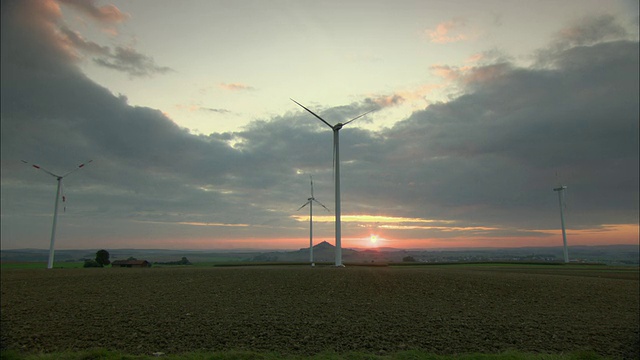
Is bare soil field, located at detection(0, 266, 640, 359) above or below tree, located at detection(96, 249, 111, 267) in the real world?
below

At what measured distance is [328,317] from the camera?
29.2 metres

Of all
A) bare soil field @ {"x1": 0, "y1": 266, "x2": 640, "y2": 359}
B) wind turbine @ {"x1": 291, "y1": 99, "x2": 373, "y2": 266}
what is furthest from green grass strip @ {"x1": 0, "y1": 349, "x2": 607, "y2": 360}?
wind turbine @ {"x1": 291, "y1": 99, "x2": 373, "y2": 266}

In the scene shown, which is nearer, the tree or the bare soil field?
the bare soil field

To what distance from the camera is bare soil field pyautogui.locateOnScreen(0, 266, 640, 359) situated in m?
23.5

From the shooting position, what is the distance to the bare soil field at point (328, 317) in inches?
926

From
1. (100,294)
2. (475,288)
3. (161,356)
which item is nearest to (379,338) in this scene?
(161,356)

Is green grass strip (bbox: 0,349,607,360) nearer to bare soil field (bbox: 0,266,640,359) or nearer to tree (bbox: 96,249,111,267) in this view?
bare soil field (bbox: 0,266,640,359)

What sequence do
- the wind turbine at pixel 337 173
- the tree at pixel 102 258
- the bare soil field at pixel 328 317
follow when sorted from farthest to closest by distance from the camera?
the tree at pixel 102 258 → the wind turbine at pixel 337 173 → the bare soil field at pixel 328 317

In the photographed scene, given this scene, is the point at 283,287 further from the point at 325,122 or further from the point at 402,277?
the point at 325,122

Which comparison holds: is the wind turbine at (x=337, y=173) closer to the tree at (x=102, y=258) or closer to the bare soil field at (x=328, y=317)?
the bare soil field at (x=328, y=317)

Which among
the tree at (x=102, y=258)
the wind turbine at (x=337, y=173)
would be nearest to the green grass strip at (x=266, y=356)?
the wind turbine at (x=337, y=173)

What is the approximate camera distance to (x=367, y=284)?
45219 millimetres

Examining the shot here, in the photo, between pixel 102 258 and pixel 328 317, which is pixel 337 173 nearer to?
pixel 328 317

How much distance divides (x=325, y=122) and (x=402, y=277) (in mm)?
31935
